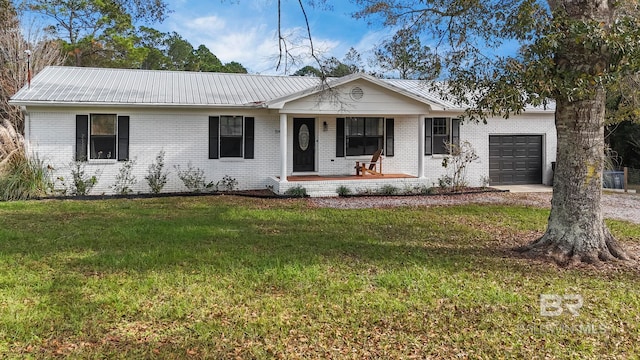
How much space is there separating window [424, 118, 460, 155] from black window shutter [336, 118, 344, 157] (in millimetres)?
3242

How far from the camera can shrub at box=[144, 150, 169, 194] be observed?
559 inches

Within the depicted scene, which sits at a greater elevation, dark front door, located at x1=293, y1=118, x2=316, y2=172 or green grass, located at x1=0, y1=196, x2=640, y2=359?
dark front door, located at x1=293, y1=118, x2=316, y2=172

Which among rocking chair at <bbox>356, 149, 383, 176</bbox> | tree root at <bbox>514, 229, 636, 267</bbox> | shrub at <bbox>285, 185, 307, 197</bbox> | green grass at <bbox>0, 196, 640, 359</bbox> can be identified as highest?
rocking chair at <bbox>356, 149, 383, 176</bbox>

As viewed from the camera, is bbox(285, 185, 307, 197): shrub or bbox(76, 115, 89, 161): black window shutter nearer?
bbox(76, 115, 89, 161): black window shutter

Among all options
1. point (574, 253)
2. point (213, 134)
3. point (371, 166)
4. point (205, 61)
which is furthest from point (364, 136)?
point (205, 61)

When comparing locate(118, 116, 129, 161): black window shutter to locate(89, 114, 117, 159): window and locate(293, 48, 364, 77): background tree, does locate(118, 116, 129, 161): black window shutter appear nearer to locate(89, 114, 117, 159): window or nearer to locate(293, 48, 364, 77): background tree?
locate(89, 114, 117, 159): window

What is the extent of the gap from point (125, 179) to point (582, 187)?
40.8 ft

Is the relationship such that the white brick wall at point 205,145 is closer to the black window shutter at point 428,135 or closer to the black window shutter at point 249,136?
the black window shutter at point 249,136

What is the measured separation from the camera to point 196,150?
14.6m

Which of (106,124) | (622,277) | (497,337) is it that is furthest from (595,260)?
(106,124)

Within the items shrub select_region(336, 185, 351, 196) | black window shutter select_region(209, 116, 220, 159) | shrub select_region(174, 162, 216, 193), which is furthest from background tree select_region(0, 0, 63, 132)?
shrub select_region(336, 185, 351, 196)

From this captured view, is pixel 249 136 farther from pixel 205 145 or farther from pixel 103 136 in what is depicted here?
pixel 103 136

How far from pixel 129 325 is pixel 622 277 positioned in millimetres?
5829

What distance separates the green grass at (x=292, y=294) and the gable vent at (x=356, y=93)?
662 cm
